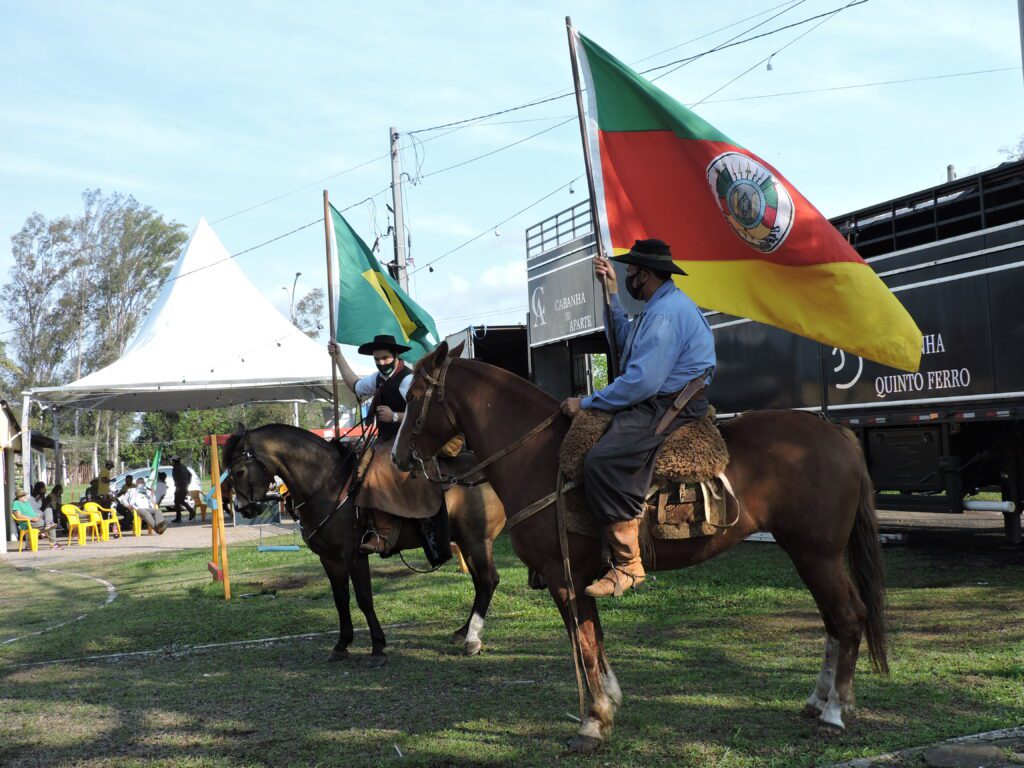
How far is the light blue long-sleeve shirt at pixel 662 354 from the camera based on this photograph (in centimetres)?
471

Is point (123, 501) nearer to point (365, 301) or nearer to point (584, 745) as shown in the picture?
point (365, 301)

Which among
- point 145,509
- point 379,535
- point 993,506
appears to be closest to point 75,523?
point 145,509

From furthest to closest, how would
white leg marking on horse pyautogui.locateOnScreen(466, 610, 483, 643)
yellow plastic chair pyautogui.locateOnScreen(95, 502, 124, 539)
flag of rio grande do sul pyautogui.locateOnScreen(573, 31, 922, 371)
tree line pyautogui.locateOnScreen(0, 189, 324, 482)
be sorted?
1. tree line pyautogui.locateOnScreen(0, 189, 324, 482)
2. yellow plastic chair pyautogui.locateOnScreen(95, 502, 124, 539)
3. white leg marking on horse pyautogui.locateOnScreen(466, 610, 483, 643)
4. flag of rio grande do sul pyautogui.locateOnScreen(573, 31, 922, 371)

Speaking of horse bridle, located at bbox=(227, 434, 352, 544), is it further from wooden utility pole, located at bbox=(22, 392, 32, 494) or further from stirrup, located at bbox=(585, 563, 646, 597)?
wooden utility pole, located at bbox=(22, 392, 32, 494)

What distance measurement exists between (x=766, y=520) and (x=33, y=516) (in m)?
20.9

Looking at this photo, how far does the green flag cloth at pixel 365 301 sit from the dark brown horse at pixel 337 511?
2.53m

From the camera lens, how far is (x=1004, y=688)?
5348mm

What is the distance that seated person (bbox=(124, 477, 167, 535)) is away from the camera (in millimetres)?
23344

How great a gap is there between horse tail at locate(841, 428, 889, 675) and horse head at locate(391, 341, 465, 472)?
7.65 ft

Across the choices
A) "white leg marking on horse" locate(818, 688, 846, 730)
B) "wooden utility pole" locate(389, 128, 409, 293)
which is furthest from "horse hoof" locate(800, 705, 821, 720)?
"wooden utility pole" locate(389, 128, 409, 293)

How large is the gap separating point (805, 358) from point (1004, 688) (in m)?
6.46

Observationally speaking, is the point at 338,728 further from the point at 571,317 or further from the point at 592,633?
the point at 571,317

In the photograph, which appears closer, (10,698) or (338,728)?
(338,728)

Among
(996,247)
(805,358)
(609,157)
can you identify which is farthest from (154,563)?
(996,247)
